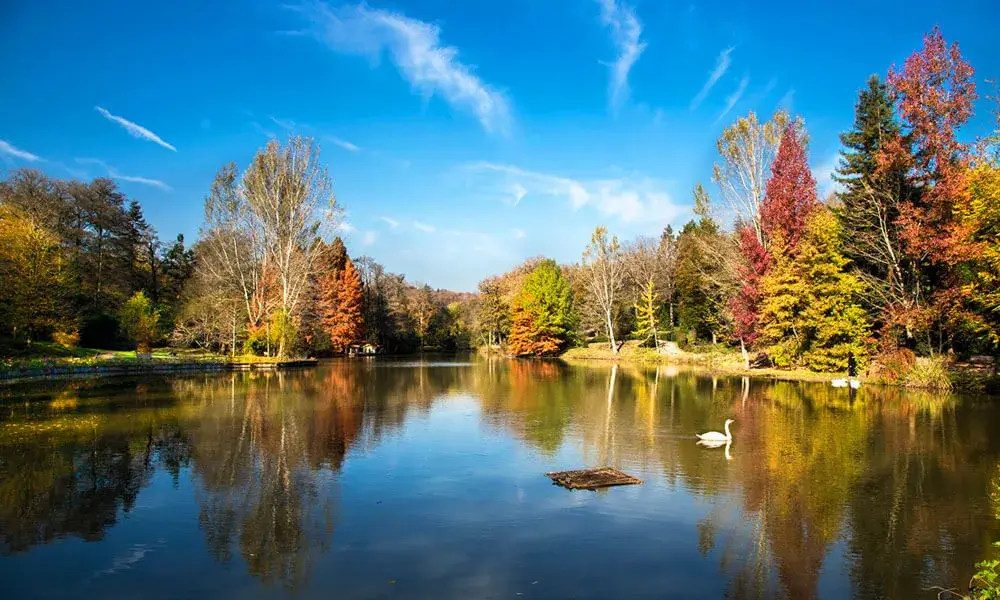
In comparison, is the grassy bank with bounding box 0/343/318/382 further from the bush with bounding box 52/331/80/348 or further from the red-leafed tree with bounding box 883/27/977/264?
the red-leafed tree with bounding box 883/27/977/264

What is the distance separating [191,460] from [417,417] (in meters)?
7.43

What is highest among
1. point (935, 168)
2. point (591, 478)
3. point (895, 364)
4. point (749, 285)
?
point (935, 168)

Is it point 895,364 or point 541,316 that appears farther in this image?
point 541,316

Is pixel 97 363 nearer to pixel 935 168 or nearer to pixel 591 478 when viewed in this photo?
pixel 591 478

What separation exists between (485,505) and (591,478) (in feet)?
7.42

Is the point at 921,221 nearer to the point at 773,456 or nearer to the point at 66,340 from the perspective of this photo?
the point at 773,456

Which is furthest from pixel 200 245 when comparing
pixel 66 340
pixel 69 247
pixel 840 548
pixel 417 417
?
pixel 840 548

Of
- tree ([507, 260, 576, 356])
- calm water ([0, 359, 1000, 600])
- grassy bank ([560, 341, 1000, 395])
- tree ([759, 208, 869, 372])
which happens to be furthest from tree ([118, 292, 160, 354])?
tree ([759, 208, 869, 372])

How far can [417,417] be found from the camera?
18.2 meters

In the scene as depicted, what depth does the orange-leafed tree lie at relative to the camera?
183 feet

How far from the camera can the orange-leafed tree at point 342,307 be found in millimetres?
55875

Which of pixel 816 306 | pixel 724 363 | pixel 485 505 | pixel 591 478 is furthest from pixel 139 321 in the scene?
pixel 816 306

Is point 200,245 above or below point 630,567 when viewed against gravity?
above

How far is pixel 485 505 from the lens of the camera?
9.07 m
